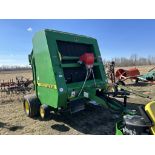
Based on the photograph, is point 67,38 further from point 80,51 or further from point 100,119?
point 100,119

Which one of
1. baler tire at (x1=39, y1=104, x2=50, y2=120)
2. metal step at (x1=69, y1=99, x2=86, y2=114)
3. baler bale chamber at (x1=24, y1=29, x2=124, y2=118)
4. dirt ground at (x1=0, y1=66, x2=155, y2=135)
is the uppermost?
baler bale chamber at (x1=24, y1=29, x2=124, y2=118)

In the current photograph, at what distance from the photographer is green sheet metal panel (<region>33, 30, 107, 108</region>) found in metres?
4.64

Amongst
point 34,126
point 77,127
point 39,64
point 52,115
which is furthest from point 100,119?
point 39,64

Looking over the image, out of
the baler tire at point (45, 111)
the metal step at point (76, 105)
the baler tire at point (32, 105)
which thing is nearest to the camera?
the metal step at point (76, 105)

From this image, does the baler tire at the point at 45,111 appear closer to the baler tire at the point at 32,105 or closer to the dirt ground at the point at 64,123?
the dirt ground at the point at 64,123

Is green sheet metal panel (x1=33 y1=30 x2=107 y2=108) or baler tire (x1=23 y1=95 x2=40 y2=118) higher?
green sheet metal panel (x1=33 y1=30 x2=107 y2=108)

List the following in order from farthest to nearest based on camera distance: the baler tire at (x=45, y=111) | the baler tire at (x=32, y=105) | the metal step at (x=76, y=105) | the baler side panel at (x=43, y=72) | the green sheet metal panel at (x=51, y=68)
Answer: the baler tire at (x=32, y=105) → the baler tire at (x=45, y=111) → the metal step at (x=76, y=105) → the baler side panel at (x=43, y=72) → the green sheet metal panel at (x=51, y=68)

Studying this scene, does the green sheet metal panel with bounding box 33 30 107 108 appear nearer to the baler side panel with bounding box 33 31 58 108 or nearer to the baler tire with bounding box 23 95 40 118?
the baler side panel with bounding box 33 31 58 108

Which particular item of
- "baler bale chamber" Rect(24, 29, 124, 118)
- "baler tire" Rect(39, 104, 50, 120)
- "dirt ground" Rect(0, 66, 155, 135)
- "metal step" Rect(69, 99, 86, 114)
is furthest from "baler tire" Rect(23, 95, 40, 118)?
"metal step" Rect(69, 99, 86, 114)

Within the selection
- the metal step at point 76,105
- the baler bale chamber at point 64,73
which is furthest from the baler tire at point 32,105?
the metal step at point 76,105

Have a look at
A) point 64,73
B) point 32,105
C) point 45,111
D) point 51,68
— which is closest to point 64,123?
point 45,111

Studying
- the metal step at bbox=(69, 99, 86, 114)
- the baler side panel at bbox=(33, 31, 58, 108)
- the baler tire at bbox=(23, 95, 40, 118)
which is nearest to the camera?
the baler side panel at bbox=(33, 31, 58, 108)

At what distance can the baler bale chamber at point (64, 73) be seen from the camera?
471 centimetres

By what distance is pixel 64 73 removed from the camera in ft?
16.7
